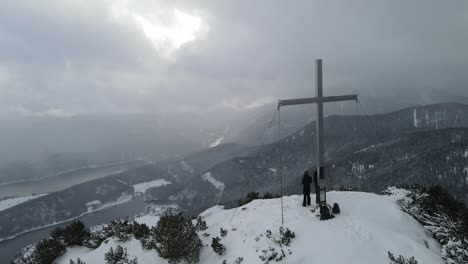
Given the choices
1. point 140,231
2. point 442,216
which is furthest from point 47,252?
point 442,216

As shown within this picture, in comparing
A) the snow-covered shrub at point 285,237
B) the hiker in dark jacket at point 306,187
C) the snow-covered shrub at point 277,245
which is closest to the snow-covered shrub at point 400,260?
the snow-covered shrub at point 277,245

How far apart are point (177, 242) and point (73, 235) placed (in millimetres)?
13767

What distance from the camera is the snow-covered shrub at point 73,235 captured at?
23.0m

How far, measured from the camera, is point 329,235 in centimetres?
1336

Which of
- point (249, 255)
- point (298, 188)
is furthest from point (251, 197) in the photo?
point (298, 188)

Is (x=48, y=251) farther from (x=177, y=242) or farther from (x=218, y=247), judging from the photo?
(x=218, y=247)

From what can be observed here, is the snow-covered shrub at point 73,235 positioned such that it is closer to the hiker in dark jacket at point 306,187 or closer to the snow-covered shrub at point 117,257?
the snow-covered shrub at point 117,257

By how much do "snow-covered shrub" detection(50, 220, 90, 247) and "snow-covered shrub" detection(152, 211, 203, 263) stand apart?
10.2 meters

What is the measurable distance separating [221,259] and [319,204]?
6.79 metres

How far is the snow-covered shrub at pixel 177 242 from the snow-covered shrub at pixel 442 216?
39.9 feet

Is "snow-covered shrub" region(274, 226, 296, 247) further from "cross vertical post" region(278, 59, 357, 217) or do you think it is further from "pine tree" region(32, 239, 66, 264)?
"pine tree" region(32, 239, 66, 264)

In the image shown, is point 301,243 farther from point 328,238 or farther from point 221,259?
point 221,259

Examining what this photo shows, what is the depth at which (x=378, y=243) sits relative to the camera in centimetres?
1230

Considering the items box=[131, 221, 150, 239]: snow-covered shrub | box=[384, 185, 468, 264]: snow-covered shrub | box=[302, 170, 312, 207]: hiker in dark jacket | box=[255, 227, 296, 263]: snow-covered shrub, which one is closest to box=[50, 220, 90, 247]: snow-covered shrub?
box=[131, 221, 150, 239]: snow-covered shrub
